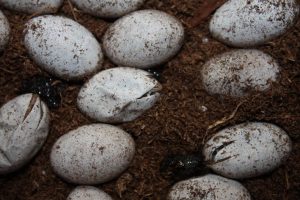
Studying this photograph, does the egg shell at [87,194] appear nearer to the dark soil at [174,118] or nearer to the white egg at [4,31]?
the dark soil at [174,118]

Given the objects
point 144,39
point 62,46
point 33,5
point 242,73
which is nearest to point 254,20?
point 242,73

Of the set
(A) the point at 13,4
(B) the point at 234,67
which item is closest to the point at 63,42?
(A) the point at 13,4

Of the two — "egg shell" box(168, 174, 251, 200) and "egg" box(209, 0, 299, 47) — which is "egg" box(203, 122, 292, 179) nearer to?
"egg shell" box(168, 174, 251, 200)

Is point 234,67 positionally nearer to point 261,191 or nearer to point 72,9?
point 261,191

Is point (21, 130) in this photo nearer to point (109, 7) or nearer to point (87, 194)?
point (87, 194)

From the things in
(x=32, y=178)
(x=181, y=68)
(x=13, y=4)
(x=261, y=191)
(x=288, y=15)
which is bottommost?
(x=261, y=191)
